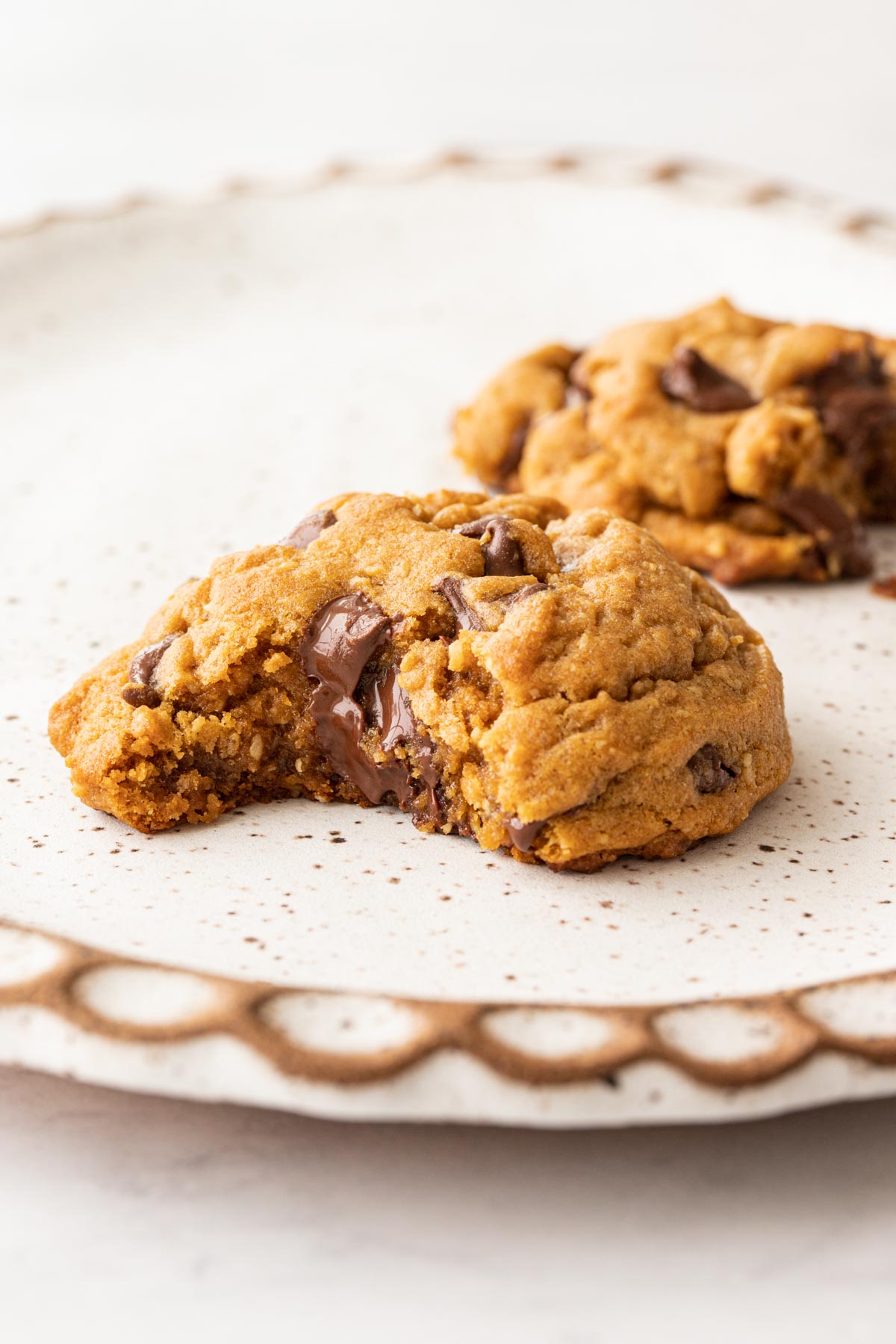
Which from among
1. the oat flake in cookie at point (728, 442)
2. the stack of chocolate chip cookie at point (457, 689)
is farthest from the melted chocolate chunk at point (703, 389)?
the stack of chocolate chip cookie at point (457, 689)

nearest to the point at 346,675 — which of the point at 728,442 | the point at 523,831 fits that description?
the point at 523,831

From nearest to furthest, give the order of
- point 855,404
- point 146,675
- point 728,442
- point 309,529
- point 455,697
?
point 455,697 < point 146,675 < point 309,529 < point 728,442 < point 855,404

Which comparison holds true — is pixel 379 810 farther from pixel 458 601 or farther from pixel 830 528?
pixel 830 528

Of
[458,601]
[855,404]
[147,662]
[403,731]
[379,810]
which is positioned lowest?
[379,810]

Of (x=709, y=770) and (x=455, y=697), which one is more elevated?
(x=455, y=697)

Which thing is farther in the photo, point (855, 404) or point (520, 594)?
point (855, 404)

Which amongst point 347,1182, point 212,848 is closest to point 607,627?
point 212,848

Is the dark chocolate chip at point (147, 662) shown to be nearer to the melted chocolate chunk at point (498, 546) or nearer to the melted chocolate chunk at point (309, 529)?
the melted chocolate chunk at point (309, 529)
